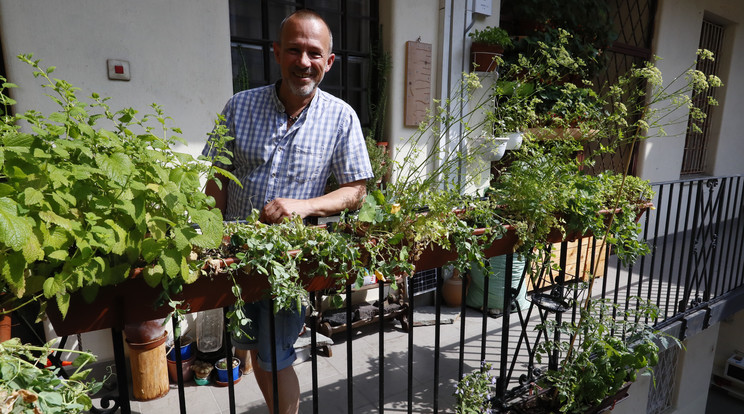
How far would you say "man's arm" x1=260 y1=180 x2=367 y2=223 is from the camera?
1584 mm

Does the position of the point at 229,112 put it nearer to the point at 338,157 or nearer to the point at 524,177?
the point at 338,157

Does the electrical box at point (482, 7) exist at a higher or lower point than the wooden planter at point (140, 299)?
higher

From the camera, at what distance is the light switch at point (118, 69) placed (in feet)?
9.93

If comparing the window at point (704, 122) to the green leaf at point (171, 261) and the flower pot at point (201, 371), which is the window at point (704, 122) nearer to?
the flower pot at point (201, 371)

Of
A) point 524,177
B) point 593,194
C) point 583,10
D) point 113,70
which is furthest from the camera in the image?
point 583,10

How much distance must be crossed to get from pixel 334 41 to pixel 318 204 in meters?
2.82

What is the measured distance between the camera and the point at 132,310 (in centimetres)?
118

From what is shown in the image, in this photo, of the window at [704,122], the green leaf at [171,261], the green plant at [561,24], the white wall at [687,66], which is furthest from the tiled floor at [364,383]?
the window at [704,122]

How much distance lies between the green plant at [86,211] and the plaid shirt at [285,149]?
3.01 feet

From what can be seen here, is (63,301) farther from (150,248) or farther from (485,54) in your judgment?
(485,54)

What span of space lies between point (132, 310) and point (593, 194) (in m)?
1.88

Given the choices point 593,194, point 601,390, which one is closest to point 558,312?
point 601,390

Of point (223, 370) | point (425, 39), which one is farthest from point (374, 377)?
point (425, 39)

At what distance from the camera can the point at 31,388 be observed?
2.96 ft
